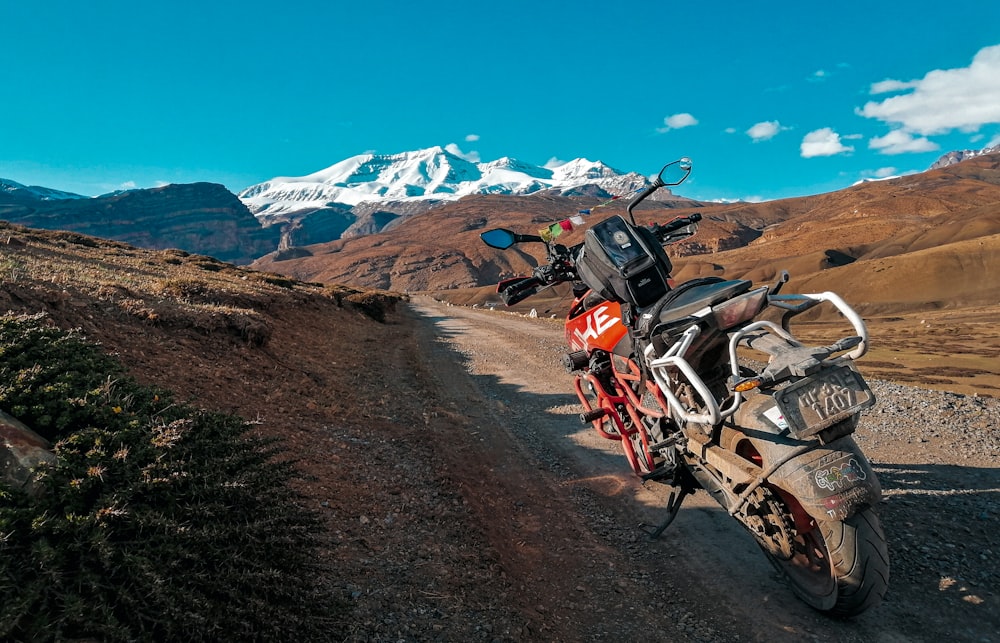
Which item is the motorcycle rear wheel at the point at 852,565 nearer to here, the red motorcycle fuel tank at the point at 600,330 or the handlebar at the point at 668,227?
the red motorcycle fuel tank at the point at 600,330

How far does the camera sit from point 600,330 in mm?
4867

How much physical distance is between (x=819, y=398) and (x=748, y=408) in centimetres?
55

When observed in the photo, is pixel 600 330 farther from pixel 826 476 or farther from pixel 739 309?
pixel 826 476

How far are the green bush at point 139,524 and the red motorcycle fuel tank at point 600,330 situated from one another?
2.96 metres

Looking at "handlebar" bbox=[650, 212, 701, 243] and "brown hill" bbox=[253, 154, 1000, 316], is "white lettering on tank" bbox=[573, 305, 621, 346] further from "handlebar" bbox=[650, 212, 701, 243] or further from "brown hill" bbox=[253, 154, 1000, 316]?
"brown hill" bbox=[253, 154, 1000, 316]

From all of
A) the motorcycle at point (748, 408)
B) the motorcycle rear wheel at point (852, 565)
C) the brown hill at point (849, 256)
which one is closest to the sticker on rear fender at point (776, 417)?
the motorcycle at point (748, 408)

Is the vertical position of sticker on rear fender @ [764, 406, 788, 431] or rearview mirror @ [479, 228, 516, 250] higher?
rearview mirror @ [479, 228, 516, 250]

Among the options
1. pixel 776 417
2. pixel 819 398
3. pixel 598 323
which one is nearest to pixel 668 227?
pixel 598 323

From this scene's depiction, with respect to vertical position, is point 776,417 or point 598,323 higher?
point 598,323

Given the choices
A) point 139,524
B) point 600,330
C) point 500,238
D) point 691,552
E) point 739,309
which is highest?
point 500,238

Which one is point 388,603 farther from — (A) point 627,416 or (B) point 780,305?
(B) point 780,305

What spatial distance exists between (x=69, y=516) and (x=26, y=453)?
47 cm

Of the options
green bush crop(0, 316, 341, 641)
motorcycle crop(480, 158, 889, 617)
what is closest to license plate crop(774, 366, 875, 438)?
motorcycle crop(480, 158, 889, 617)

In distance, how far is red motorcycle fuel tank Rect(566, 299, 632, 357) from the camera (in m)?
4.64
